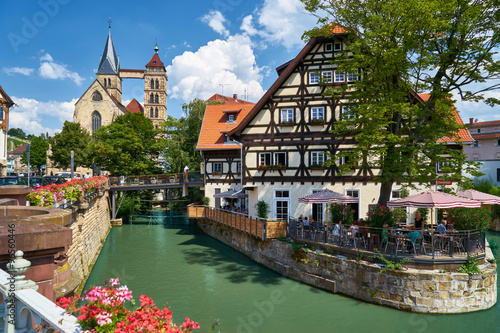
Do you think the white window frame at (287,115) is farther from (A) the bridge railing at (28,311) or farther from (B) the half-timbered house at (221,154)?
(A) the bridge railing at (28,311)

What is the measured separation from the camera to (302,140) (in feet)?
68.1

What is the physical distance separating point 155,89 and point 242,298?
296 feet

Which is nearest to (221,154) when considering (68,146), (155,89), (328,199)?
(328,199)

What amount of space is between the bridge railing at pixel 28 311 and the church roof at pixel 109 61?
106m

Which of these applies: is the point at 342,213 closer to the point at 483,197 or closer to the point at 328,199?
the point at 328,199

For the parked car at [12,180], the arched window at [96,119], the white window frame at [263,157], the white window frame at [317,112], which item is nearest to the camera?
the parked car at [12,180]

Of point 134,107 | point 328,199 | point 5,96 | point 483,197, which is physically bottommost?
point 328,199

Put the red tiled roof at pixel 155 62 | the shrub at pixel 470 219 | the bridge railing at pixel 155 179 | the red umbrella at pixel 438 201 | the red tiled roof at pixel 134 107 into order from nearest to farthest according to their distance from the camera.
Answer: the red umbrella at pixel 438 201 < the shrub at pixel 470 219 < the bridge railing at pixel 155 179 < the red tiled roof at pixel 155 62 < the red tiled roof at pixel 134 107

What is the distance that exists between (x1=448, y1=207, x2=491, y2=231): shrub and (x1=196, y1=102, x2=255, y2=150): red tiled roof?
1829cm

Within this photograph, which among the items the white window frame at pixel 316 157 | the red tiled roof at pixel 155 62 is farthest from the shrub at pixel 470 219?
the red tiled roof at pixel 155 62

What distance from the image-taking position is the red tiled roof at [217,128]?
29922 millimetres

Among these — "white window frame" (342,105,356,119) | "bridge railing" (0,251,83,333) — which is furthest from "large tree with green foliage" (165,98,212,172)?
"bridge railing" (0,251,83,333)

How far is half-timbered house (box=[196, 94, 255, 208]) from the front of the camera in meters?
29.9

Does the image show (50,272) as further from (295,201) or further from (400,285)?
(295,201)
